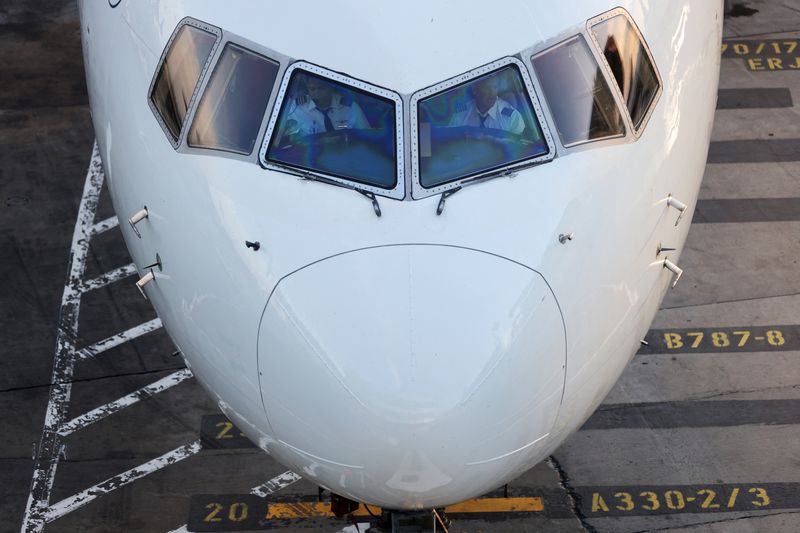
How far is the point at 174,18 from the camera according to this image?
30.0ft

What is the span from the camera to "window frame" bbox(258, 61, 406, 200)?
8.12 m

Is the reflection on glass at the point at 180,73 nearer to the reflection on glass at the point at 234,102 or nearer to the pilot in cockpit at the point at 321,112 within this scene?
the reflection on glass at the point at 234,102

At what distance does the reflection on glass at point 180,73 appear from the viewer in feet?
29.2

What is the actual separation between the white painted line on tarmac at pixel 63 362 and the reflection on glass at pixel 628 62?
271 inches

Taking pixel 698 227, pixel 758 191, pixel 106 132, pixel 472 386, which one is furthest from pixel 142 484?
pixel 758 191

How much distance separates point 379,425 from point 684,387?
6840mm

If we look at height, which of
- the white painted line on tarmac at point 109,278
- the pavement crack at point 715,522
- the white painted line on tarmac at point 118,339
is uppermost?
the white painted line on tarmac at point 109,278

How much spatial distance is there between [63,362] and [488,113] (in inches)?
284

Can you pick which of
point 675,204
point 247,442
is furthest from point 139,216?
point 247,442

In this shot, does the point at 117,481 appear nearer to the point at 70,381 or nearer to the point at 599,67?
the point at 70,381

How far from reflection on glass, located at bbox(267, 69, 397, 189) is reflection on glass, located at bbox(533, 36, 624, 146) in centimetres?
112

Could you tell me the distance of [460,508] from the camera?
12.1m

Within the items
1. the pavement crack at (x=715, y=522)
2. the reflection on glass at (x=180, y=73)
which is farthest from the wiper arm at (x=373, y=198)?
the pavement crack at (x=715, y=522)

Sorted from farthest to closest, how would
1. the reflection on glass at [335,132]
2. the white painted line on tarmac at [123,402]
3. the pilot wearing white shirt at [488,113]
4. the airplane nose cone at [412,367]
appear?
Answer: the white painted line on tarmac at [123,402]
the pilot wearing white shirt at [488,113]
the reflection on glass at [335,132]
the airplane nose cone at [412,367]
